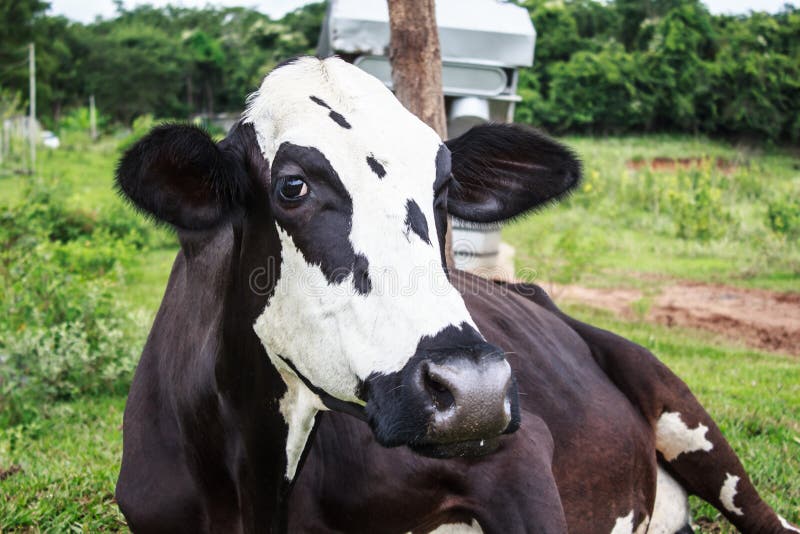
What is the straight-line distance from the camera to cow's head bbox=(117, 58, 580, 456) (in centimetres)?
175

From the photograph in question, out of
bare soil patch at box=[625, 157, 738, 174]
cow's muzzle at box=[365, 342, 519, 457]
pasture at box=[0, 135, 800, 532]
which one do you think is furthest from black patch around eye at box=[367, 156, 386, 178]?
bare soil patch at box=[625, 157, 738, 174]

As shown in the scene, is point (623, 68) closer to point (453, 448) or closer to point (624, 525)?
point (624, 525)

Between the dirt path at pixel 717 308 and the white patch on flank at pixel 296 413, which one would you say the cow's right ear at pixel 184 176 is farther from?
the dirt path at pixel 717 308

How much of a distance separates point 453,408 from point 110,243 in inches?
271

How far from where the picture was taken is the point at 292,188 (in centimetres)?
205

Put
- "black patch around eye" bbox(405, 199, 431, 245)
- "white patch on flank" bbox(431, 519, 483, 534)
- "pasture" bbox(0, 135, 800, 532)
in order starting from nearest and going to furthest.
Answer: "black patch around eye" bbox(405, 199, 431, 245) → "white patch on flank" bbox(431, 519, 483, 534) → "pasture" bbox(0, 135, 800, 532)

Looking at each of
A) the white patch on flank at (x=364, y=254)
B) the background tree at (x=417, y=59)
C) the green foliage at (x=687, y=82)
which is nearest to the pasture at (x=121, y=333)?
the white patch on flank at (x=364, y=254)

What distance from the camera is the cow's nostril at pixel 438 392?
171 cm

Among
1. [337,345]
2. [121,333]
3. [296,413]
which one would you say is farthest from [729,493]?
[121,333]

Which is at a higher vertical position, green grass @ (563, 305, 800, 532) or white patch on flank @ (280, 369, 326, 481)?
white patch on flank @ (280, 369, 326, 481)

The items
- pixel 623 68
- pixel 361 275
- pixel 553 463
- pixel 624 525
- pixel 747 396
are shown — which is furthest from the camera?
pixel 623 68

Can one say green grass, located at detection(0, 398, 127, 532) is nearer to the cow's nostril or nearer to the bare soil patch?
the cow's nostril

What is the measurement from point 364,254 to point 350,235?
0.07 metres

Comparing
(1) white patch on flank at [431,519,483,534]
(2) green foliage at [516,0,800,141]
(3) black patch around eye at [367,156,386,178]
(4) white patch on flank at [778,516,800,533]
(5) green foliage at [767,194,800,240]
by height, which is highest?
(3) black patch around eye at [367,156,386,178]
